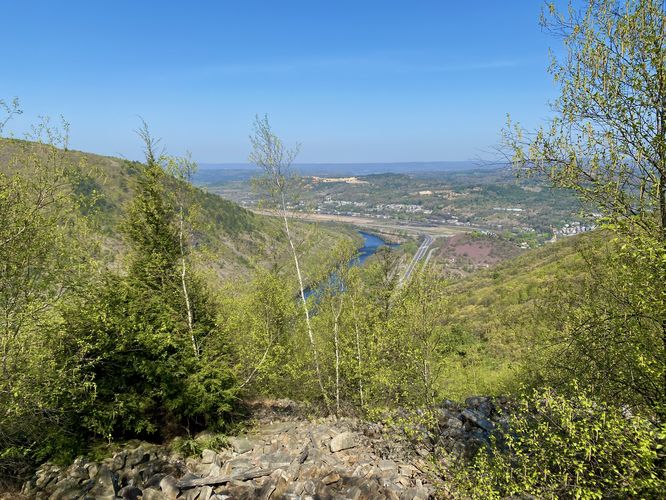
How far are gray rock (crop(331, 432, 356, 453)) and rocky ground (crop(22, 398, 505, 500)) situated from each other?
35 millimetres

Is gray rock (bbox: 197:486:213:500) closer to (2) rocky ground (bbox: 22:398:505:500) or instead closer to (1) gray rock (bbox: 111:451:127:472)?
(2) rocky ground (bbox: 22:398:505:500)

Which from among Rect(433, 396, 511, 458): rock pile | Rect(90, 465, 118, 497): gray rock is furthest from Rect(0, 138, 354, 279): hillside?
Rect(433, 396, 511, 458): rock pile

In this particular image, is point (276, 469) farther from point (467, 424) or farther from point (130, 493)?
point (467, 424)

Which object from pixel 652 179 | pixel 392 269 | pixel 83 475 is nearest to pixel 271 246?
pixel 392 269

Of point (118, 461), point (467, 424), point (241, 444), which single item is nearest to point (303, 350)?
point (241, 444)

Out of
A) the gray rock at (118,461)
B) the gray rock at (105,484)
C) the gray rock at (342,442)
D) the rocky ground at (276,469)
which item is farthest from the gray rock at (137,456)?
the gray rock at (342,442)

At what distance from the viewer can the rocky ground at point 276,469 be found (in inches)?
437

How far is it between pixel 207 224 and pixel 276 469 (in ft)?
35.4

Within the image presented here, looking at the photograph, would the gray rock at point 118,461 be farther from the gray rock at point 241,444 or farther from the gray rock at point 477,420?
the gray rock at point 477,420

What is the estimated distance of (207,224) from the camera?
56.6 ft

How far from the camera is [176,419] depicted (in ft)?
52.7

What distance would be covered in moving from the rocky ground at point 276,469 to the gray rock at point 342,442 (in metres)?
0.03

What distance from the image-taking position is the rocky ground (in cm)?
1109

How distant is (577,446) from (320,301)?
14764 millimetres
